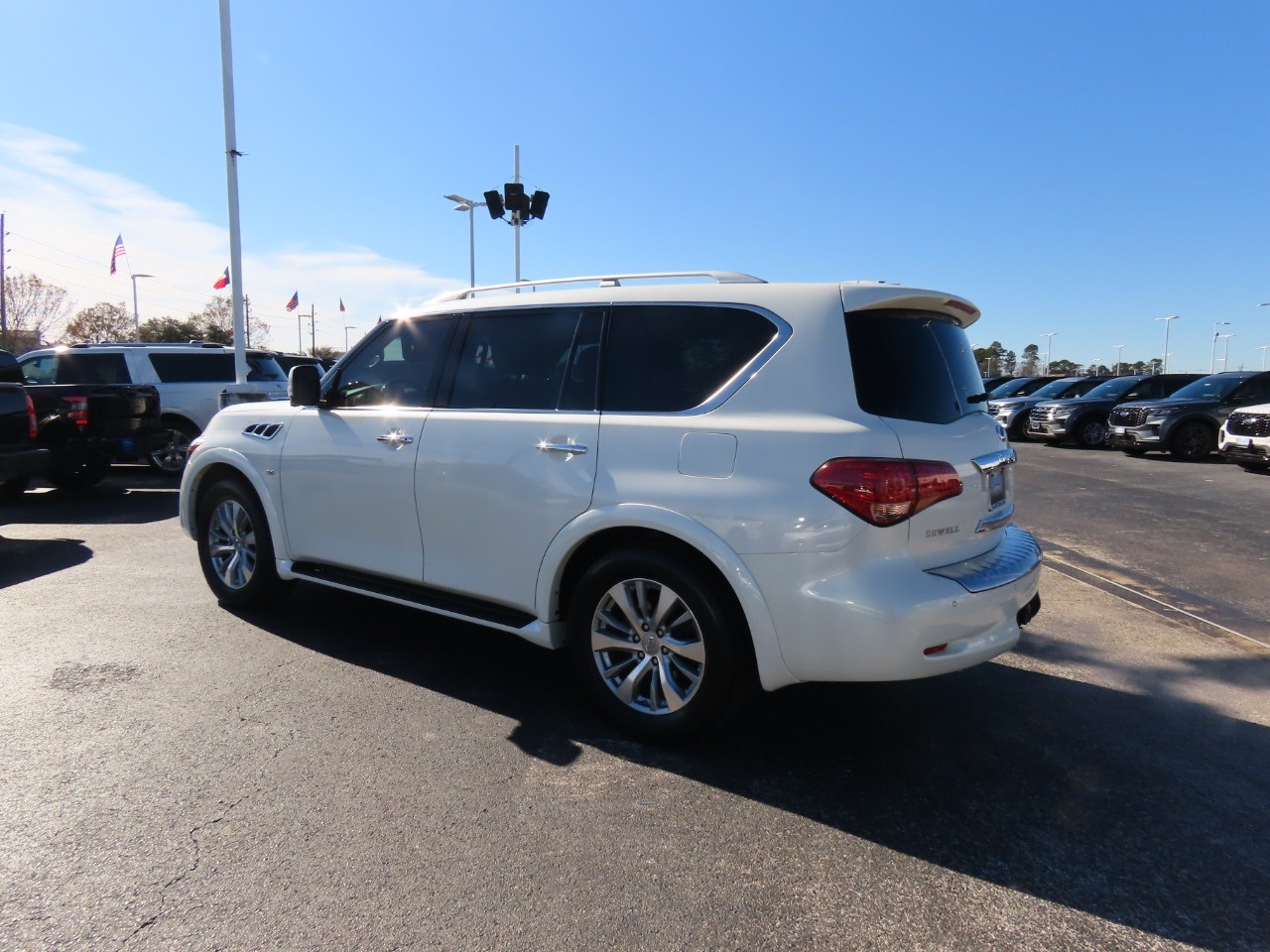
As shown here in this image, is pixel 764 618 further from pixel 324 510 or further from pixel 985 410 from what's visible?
pixel 324 510

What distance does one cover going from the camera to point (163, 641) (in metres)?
4.48

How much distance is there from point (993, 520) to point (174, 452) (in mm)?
11604

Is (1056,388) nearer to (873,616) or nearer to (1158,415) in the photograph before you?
(1158,415)

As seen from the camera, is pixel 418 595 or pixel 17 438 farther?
pixel 17 438

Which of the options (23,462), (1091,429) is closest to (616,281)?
(23,462)

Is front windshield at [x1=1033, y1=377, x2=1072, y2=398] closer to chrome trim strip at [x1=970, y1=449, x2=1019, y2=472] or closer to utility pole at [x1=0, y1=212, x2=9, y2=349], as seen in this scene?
chrome trim strip at [x1=970, y1=449, x2=1019, y2=472]

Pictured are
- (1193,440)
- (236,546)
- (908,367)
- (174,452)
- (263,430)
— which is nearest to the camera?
(908,367)

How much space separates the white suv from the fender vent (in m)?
0.59

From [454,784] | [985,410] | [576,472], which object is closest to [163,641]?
[454,784]

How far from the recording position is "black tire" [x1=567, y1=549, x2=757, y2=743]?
307 centimetres

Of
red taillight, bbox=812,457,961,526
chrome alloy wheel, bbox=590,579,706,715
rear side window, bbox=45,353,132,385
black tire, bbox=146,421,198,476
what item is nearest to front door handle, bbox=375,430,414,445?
chrome alloy wheel, bbox=590,579,706,715

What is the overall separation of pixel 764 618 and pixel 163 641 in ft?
11.5

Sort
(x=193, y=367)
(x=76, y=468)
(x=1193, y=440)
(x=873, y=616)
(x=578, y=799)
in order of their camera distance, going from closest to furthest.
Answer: (x=873, y=616), (x=578, y=799), (x=76, y=468), (x=193, y=367), (x=1193, y=440)

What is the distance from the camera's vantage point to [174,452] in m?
11.6
